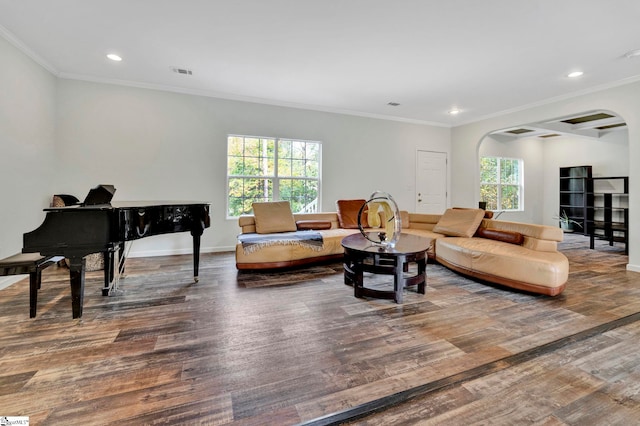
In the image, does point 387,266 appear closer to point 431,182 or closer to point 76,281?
point 76,281

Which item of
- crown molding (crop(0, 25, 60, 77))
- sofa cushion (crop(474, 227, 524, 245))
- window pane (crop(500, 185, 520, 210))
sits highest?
crown molding (crop(0, 25, 60, 77))

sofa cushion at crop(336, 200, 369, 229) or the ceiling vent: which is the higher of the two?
the ceiling vent

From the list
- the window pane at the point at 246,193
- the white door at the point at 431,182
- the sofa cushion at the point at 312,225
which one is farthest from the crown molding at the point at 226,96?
the sofa cushion at the point at 312,225

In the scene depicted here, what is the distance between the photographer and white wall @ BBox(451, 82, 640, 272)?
155 inches

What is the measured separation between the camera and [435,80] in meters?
4.23

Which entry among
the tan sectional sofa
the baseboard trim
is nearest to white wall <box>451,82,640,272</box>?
the baseboard trim

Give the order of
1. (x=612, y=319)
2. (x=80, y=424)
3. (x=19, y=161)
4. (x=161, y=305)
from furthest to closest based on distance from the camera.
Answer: (x=19, y=161) < (x=161, y=305) < (x=612, y=319) < (x=80, y=424)

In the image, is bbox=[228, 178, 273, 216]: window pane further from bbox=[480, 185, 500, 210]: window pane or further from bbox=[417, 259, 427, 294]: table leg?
bbox=[480, 185, 500, 210]: window pane

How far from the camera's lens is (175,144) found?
472cm

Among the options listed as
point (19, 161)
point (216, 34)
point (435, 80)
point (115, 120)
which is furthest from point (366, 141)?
point (19, 161)

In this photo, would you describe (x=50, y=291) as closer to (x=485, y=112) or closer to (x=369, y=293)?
(x=369, y=293)

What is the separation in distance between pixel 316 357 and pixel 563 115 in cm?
558

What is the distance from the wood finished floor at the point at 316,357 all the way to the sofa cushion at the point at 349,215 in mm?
1975

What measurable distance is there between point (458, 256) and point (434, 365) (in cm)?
219
